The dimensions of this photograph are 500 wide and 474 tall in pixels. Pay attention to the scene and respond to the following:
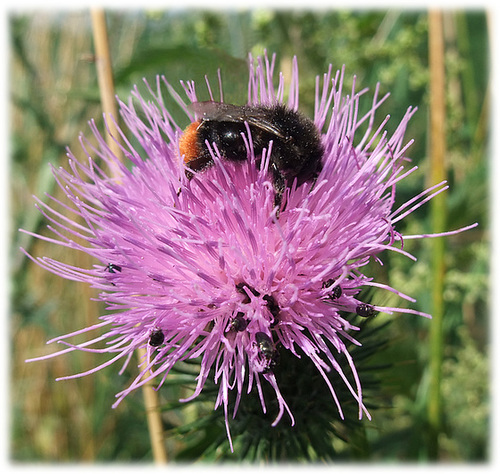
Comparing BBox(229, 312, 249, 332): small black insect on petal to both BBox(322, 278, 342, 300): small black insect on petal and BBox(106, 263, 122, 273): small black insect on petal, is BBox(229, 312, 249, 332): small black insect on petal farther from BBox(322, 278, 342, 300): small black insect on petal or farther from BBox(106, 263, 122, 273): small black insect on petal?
BBox(106, 263, 122, 273): small black insect on petal

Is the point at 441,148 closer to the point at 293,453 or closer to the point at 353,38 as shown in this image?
the point at 353,38

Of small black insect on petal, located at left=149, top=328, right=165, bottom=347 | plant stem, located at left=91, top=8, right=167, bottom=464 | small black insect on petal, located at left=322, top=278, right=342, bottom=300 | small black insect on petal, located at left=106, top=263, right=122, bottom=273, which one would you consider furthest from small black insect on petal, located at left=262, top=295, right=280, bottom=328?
plant stem, located at left=91, top=8, right=167, bottom=464

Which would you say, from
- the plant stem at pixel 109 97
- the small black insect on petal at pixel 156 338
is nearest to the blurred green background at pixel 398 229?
the plant stem at pixel 109 97

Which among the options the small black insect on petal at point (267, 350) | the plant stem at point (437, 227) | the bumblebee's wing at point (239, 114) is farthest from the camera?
the plant stem at point (437, 227)

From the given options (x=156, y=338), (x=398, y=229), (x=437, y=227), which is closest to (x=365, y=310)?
(x=398, y=229)

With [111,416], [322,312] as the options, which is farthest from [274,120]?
[111,416]

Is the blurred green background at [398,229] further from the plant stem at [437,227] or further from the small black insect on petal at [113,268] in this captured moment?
the small black insect on petal at [113,268]
